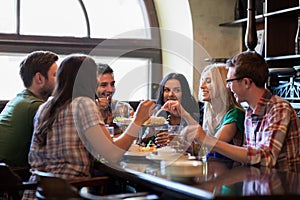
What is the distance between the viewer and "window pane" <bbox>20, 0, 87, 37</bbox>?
5156 millimetres

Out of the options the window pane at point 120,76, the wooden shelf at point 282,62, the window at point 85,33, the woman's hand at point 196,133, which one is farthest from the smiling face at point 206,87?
the window at point 85,33

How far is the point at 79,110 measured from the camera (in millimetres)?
2734

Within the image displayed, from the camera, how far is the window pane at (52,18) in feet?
16.9

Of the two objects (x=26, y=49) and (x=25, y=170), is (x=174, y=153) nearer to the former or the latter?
(x=25, y=170)

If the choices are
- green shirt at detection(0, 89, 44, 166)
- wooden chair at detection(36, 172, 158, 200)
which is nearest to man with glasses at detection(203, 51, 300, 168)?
wooden chair at detection(36, 172, 158, 200)

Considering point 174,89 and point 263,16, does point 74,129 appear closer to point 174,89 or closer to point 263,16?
point 174,89

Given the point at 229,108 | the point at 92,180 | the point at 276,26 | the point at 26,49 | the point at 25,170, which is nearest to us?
the point at 92,180

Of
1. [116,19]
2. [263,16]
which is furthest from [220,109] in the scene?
[116,19]

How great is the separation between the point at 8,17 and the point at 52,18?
392mm

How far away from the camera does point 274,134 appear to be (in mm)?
2771

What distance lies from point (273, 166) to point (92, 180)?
2.83ft

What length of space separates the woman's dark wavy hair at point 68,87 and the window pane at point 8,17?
241 cm

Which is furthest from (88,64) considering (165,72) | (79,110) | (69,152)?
(165,72)

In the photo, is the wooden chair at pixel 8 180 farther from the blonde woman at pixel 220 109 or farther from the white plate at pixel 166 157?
the blonde woman at pixel 220 109
